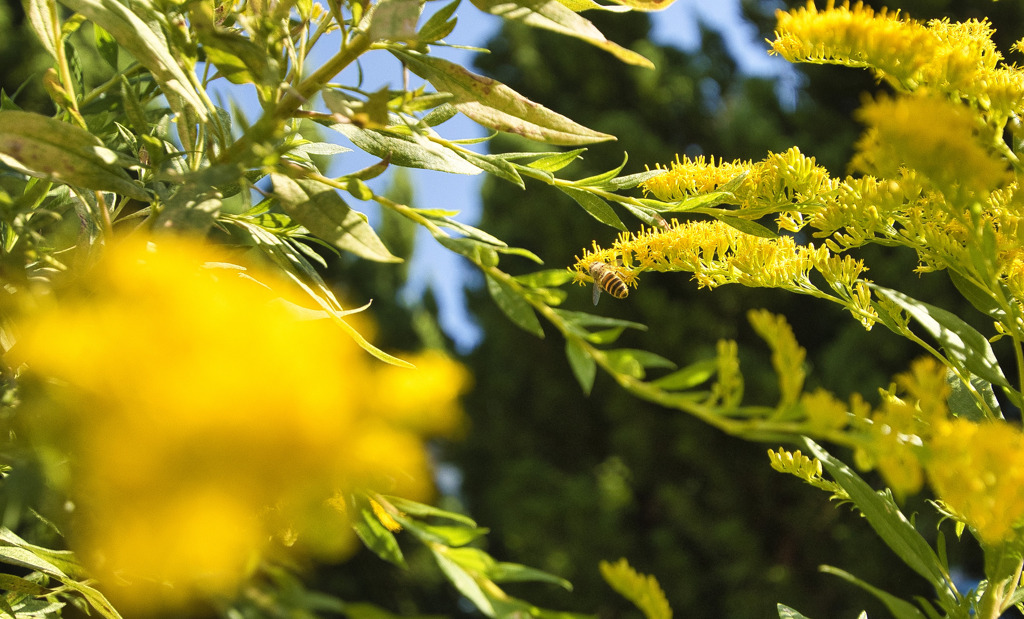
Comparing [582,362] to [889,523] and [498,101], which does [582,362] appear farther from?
[889,523]

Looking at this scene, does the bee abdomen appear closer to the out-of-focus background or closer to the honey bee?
the honey bee

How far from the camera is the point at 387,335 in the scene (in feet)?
19.3

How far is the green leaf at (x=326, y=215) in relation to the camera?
46cm

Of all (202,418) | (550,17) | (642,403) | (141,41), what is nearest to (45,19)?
(141,41)

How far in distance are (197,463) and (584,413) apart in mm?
5221

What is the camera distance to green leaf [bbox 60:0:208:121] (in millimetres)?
459

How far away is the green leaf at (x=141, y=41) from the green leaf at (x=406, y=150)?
0.36 feet

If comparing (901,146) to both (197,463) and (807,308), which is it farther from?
(807,308)

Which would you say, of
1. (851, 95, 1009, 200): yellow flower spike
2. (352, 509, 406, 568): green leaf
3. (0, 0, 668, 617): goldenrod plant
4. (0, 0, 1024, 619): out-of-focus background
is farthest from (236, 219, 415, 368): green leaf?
(0, 0, 1024, 619): out-of-focus background

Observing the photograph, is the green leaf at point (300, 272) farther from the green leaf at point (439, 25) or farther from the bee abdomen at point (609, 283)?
the bee abdomen at point (609, 283)

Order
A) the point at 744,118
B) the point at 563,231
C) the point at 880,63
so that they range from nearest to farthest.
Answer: the point at 880,63 → the point at 744,118 → the point at 563,231

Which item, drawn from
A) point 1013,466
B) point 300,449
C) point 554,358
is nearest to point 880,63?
point 1013,466

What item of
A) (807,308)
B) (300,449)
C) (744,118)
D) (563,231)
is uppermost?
(300,449)

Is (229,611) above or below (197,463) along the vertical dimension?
below
